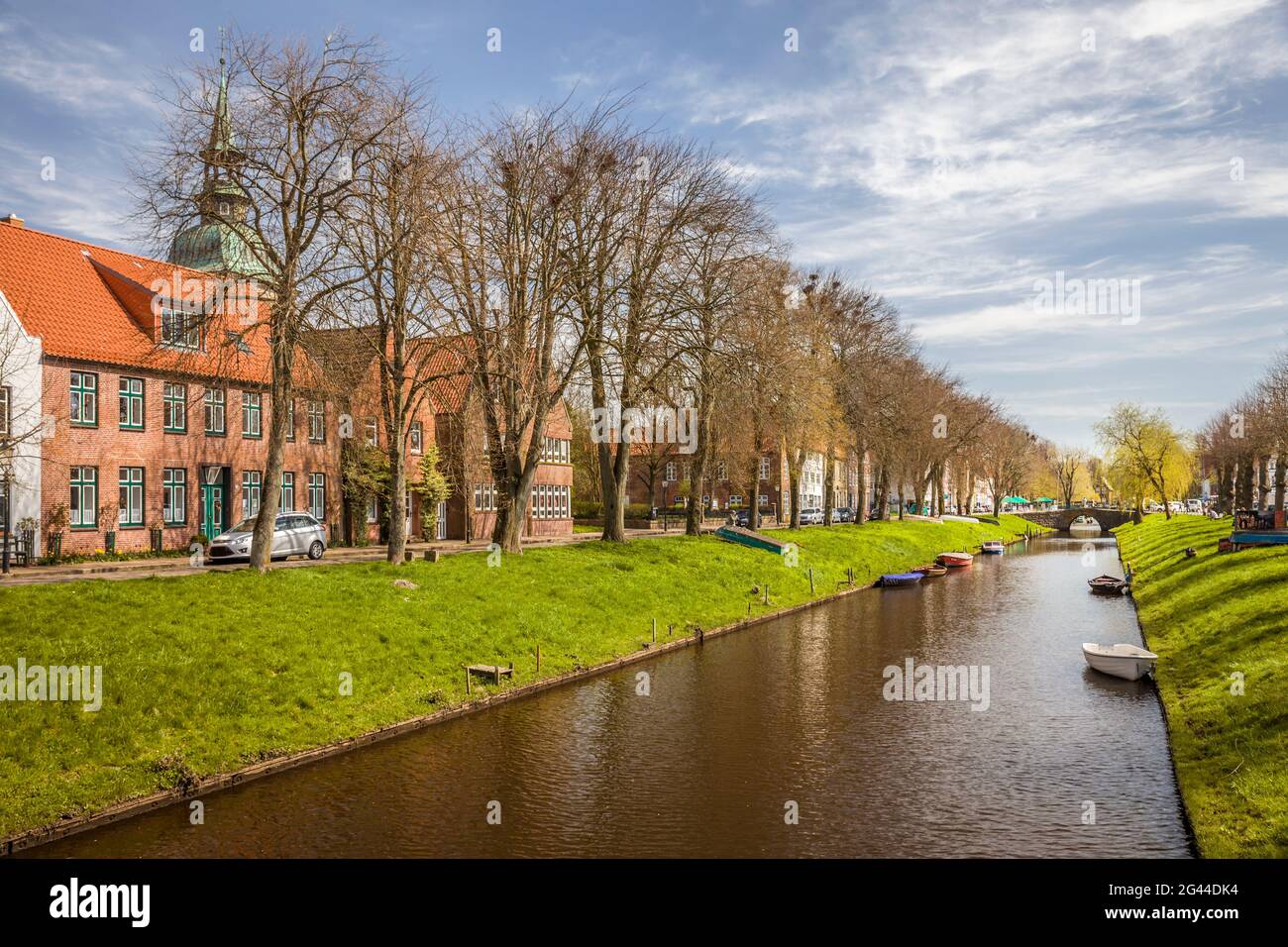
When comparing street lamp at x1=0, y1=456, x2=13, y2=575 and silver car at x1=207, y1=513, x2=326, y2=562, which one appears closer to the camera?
street lamp at x1=0, y1=456, x2=13, y2=575

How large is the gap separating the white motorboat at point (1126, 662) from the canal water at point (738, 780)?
0.40 m

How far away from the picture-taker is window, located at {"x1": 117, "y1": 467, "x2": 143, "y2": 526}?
1469 inches

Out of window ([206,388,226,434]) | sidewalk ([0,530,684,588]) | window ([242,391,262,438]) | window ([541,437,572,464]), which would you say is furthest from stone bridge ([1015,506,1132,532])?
window ([206,388,226,434])

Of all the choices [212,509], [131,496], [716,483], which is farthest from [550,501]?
[716,483]

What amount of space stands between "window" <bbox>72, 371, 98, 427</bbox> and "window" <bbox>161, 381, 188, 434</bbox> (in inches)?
122

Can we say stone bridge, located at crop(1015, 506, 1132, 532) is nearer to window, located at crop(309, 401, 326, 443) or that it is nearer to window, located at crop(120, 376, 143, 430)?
window, located at crop(309, 401, 326, 443)

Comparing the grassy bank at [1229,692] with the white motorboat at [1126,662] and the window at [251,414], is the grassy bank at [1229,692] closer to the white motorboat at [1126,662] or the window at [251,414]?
the white motorboat at [1126,662]

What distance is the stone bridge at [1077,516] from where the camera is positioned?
12569 cm

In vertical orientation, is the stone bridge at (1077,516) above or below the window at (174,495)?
below

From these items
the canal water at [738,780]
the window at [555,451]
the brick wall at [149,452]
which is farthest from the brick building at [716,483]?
the canal water at [738,780]

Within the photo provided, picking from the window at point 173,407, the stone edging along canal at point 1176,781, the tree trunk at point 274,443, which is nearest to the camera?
the stone edging along canal at point 1176,781

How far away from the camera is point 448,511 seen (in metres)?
55.4

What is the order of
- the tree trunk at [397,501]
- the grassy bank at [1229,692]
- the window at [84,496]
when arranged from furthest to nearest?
the window at [84,496]
the tree trunk at [397,501]
the grassy bank at [1229,692]

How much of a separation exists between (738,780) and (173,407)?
32386mm
